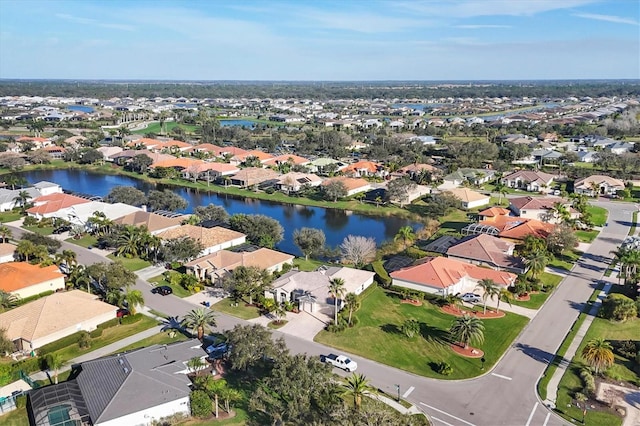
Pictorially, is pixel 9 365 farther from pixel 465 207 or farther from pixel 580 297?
pixel 465 207

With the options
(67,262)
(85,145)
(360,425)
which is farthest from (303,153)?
(360,425)

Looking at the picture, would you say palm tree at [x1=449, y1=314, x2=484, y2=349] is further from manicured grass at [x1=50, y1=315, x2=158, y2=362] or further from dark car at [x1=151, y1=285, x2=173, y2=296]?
dark car at [x1=151, y1=285, x2=173, y2=296]

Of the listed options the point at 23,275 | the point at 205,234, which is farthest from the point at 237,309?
the point at 23,275

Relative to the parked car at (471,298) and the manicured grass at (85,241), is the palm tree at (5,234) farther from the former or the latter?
the parked car at (471,298)

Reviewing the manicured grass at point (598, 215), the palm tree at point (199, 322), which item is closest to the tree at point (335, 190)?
the manicured grass at point (598, 215)

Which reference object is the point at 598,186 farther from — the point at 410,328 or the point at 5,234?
the point at 5,234

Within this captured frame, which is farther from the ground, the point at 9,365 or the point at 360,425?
the point at 360,425
